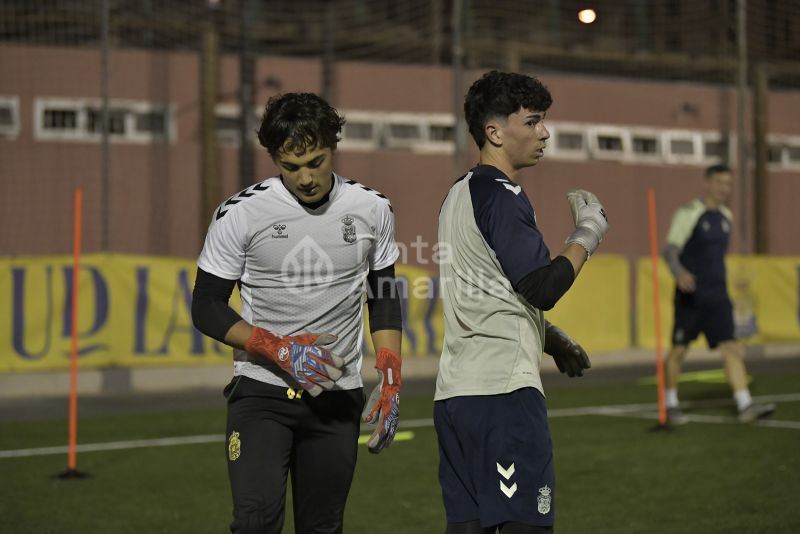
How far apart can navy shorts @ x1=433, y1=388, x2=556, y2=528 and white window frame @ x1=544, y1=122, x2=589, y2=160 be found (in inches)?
888

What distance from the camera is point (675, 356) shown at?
12.1 metres

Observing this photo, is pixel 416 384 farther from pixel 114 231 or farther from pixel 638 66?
pixel 638 66

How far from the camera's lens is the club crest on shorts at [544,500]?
431cm

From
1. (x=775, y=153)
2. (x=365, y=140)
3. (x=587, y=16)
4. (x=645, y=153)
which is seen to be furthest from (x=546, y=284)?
(x=775, y=153)

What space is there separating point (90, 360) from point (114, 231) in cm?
670

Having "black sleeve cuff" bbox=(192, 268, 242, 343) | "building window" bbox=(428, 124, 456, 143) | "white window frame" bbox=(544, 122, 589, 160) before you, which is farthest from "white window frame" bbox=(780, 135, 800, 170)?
"black sleeve cuff" bbox=(192, 268, 242, 343)

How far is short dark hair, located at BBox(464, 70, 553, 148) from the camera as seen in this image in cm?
452

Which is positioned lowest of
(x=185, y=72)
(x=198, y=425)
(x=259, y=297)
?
(x=198, y=425)

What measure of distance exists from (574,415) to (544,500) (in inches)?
355

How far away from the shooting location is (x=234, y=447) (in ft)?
15.8

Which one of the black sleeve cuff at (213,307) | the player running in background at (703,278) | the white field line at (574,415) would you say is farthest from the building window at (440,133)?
the black sleeve cuff at (213,307)

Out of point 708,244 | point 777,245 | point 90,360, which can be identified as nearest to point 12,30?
point 90,360

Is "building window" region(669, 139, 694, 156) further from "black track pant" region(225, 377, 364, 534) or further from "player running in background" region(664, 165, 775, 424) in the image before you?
"black track pant" region(225, 377, 364, 534)

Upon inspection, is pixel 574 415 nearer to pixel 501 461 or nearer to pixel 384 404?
pixel 384 404
